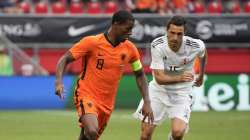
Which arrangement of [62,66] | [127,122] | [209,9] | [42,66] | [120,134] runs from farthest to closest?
[209,9], [42,66], [127,122], [120,134], [62,66]

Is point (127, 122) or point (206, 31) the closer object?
point (127, 122)

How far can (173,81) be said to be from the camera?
39.1ft

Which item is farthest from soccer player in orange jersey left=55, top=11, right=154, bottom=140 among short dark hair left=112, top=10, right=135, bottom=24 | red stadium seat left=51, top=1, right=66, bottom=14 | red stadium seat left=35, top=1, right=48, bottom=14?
red stadium seat left=51, top=1, right=66, bottom=14

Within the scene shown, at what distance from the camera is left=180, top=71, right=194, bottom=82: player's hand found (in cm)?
1193

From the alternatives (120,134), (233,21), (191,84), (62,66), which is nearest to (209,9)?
(233,21)

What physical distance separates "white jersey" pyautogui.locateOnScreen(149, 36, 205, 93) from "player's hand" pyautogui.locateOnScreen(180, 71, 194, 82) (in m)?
0.11

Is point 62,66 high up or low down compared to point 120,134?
up

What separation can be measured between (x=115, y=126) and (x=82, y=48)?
7805 mm

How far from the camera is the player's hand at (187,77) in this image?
470 inches

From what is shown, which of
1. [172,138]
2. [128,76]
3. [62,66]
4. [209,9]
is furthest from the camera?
[209,9]

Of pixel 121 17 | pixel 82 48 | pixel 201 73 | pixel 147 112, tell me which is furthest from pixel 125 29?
pixel 201 73

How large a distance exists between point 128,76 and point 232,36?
3949 millimetres

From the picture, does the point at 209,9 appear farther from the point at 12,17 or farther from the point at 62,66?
the point at 62,66

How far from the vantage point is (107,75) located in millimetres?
10836
